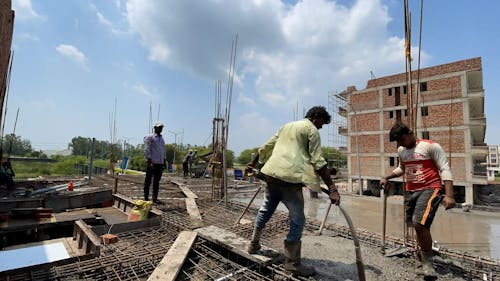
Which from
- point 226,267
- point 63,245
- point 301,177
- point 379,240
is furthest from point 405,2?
point 63,245

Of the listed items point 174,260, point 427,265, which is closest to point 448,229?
point 427,265

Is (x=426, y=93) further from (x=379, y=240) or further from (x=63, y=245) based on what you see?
(x=63, y=245)

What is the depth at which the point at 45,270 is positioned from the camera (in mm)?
2074

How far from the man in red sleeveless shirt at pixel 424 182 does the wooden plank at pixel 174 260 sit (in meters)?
1.98

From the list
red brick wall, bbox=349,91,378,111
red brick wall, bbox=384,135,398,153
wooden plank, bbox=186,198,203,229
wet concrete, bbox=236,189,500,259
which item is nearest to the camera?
wooden plank, bbox=186,198,203,229

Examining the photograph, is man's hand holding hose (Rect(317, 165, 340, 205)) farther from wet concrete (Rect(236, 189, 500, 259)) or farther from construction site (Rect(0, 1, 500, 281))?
wet concrete (Rect(236, 189, 500, 259))

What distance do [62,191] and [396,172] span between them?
226 inches

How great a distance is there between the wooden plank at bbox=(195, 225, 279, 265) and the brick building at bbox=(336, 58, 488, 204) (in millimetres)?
14856

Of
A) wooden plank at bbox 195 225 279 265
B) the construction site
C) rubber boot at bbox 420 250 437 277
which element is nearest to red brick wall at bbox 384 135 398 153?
the construction site

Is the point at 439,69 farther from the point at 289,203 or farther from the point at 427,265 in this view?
the point at 289,203

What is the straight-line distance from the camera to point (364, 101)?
2269 cm

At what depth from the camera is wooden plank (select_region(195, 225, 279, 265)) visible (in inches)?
86.4

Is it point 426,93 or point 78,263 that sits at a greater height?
point 426,93

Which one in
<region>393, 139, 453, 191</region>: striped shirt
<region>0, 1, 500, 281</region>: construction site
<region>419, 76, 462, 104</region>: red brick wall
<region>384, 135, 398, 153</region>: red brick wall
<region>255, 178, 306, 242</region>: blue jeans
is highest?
<region>419, 76, 462, 104</region>: red brick wall
